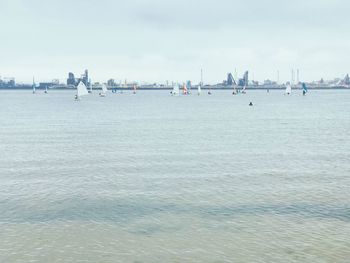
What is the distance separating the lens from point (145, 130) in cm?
10094

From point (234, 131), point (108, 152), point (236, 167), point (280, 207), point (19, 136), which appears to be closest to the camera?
point (280, 207)

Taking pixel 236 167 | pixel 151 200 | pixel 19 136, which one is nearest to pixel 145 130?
pixel 19 136

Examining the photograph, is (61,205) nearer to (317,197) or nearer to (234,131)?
(317,197)

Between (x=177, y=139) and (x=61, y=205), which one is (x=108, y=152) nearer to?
(x=177, y=139)

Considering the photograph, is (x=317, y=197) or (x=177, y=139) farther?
(x=177, y=139)

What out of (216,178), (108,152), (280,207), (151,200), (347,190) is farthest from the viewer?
(108,152)

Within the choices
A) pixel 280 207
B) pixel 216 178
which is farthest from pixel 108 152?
pixel 280 207

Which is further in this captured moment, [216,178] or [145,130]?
[145,130]

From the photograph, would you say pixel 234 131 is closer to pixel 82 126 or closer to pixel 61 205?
pixel 82 126

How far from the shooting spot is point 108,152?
69.1m

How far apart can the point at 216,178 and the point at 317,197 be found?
11635 millimetres

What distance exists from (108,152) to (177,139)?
1861 centimetres

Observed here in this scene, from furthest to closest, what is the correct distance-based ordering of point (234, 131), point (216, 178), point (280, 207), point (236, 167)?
point (234, 131) → point (236, 167) → point (216, 178) → point (280, 207)

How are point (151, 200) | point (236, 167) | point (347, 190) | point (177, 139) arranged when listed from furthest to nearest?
point (177, 139)
point (236, 167)
point (347, 190)
point (151, 200)
